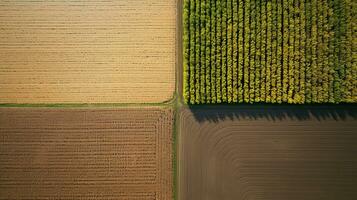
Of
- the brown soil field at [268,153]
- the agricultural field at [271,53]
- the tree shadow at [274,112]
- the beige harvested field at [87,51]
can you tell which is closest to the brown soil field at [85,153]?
the beige harvested field at [87,51]

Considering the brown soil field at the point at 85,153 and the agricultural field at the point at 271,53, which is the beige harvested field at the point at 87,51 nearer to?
the brown soil field at the point at 85,153

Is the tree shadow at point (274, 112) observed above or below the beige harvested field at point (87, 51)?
below

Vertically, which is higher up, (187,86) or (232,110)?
(187,86)

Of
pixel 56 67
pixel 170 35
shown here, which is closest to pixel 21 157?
pixel 56 67

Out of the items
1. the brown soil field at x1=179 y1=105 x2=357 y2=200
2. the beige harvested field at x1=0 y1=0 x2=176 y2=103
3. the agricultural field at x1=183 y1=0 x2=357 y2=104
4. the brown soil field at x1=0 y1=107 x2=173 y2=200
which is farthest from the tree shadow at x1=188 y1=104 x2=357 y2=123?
the beige harvested field at x1=0 y1=0 x2=176 y2=103

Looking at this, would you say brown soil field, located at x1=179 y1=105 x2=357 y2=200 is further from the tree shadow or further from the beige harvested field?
the beige harvested field

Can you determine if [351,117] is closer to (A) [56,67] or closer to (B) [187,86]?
(B) [187,86]
